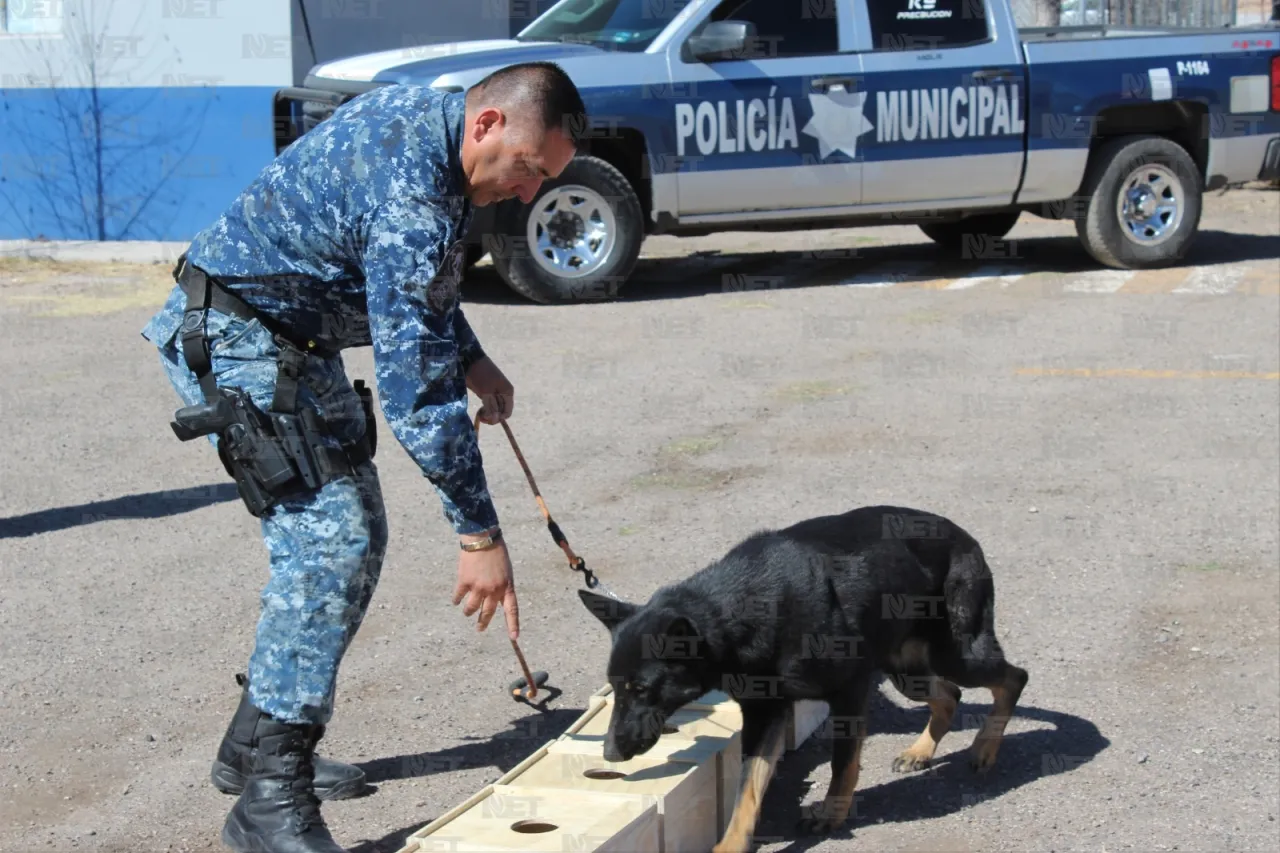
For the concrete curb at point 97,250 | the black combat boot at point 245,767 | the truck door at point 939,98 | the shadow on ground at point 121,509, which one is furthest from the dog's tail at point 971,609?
the concrete curb at point 97,250

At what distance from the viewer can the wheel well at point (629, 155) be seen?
1098 cm

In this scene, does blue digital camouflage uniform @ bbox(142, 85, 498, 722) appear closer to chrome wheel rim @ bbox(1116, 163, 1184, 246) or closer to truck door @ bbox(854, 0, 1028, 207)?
truck door @ bbox(854, 0, 1028, 207)

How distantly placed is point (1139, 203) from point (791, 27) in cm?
320

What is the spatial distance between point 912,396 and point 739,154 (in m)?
3.02

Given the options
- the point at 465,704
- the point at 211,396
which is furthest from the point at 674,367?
the point at 211,396

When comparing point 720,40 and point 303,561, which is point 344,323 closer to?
point 303,561

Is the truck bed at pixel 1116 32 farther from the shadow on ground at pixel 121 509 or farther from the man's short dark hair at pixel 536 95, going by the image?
the man's short dark hair at pixel 536 95

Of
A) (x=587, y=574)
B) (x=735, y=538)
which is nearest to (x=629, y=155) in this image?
(x=735, y=538)

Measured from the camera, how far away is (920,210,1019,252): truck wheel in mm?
13578

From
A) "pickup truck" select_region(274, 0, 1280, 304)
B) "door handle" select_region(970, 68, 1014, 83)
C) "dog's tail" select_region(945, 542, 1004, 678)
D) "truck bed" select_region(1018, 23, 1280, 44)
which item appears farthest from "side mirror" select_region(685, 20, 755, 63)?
"dog's tail" select_region(945, 542, 1004, 678)

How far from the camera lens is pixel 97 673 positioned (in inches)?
204

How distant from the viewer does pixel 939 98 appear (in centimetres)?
1141

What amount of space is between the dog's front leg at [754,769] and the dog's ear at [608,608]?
1.27 ft

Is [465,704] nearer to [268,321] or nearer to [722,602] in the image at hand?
[722,602]
